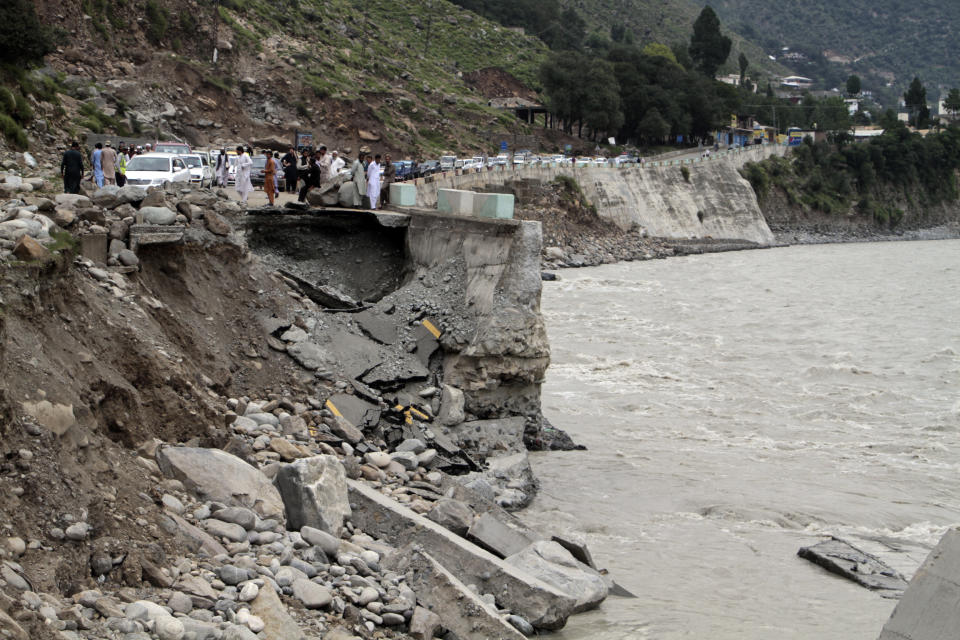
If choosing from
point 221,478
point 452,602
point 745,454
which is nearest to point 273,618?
point 452,602

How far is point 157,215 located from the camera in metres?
11.9

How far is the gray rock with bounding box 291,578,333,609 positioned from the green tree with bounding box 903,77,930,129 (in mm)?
137676

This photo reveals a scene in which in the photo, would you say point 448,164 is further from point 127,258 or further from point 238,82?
point 127,258

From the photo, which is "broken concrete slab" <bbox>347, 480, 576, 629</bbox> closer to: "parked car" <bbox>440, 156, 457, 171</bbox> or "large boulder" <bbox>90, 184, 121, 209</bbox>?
"large boulder" <bbox>90, 184, 121, 209</bbox>

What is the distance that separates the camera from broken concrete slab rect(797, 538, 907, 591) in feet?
35.1

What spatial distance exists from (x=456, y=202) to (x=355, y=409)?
5207mm

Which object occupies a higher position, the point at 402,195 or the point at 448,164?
the point at 448,164

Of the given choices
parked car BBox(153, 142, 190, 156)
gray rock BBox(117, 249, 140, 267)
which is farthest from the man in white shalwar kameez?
parked car BBox(153, 142, 190, 156)

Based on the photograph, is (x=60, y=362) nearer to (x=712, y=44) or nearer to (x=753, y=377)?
(x=753, y=377)

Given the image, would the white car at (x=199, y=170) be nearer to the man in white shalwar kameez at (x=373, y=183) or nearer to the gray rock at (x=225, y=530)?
the man in white shalwar kameez at (x=373, y=183)

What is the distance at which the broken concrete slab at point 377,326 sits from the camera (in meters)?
14.3

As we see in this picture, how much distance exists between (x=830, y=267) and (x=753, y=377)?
35.2m

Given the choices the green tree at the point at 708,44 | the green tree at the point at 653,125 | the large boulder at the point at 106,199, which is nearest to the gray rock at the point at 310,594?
the large boulder at the point at 106,199

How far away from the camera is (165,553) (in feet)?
22.6
